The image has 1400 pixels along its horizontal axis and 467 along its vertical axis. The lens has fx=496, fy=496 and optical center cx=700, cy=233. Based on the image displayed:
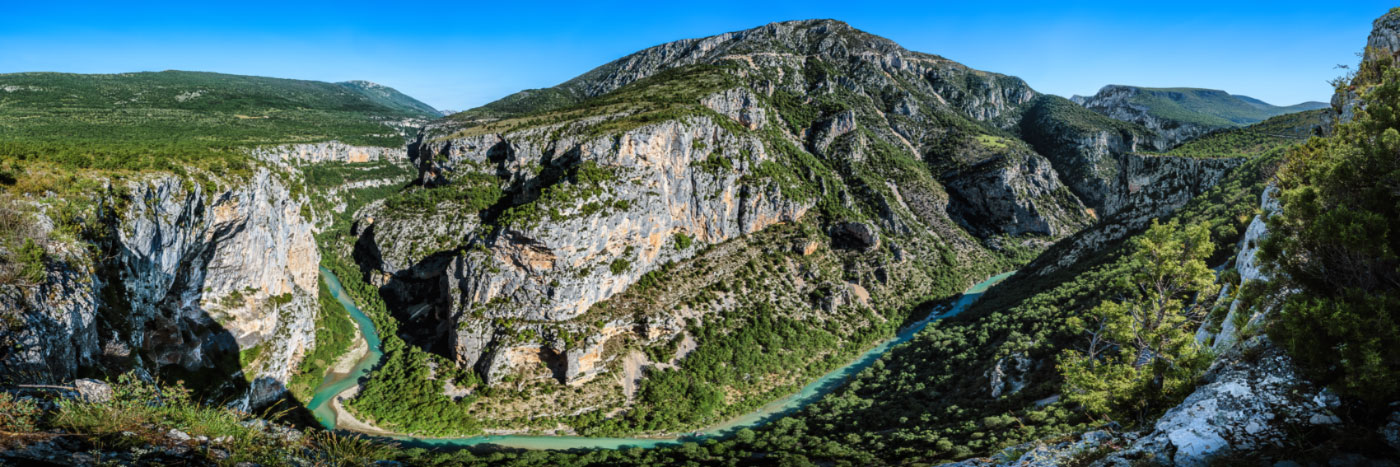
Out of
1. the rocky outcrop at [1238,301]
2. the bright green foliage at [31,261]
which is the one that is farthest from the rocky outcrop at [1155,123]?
the bright green foliage at [31,261]

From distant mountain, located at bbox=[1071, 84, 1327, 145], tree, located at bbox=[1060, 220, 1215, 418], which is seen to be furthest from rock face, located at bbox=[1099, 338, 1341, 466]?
distant mountain, located at bbox=[1071, 84, 1327, 145]

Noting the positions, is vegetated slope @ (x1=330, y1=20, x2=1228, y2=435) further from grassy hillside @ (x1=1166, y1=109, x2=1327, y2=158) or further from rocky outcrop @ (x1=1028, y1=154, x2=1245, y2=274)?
grassy hillside @ (x1=1166, y1=109, x2=1327, y2=158)

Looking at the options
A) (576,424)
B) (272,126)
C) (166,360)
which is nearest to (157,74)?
(272,126)

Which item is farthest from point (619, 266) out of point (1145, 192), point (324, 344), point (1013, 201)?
point (1013, 201)

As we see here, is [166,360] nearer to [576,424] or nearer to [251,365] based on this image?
[251,365]

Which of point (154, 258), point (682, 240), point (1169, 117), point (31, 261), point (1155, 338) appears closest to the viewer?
point (1155, 338)

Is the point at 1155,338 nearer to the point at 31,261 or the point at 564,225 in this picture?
the point at 31,261

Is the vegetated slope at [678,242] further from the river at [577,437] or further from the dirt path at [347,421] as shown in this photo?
the river at [577,437]
